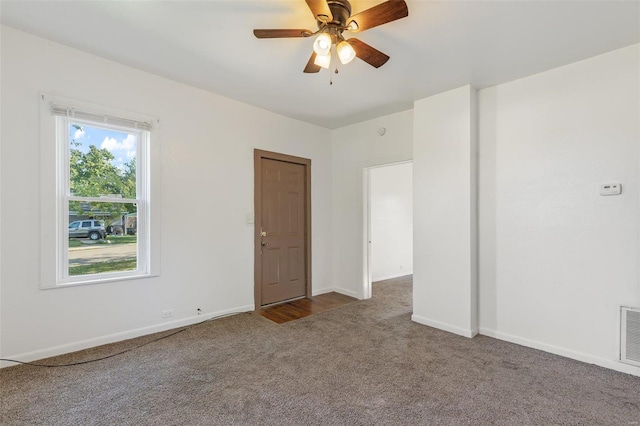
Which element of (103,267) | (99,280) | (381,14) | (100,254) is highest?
(381,14)

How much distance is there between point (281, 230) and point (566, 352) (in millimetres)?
3340

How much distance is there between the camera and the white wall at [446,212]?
10.2 ft

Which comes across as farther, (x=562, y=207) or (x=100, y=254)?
(x=100, y=254)

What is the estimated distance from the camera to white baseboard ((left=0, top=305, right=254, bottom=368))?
7.81 feet

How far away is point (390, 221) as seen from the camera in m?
5.85

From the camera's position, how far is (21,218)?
7.73ft

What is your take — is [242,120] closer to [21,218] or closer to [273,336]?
[21,218]

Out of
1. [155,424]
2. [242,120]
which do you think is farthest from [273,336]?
[242,120]

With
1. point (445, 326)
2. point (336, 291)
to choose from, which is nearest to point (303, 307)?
point (336, 291)

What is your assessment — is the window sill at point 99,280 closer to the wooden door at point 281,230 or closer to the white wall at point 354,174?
the wooden door at point 281,230

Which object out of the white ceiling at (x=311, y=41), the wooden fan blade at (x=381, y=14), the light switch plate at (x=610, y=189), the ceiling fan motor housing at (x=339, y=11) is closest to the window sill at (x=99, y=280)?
the white ceiling at (x=311, y=41)

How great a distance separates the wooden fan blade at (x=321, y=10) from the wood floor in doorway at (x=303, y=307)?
2.98 m

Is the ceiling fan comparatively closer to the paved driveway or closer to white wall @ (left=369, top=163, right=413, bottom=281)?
the paved driveway

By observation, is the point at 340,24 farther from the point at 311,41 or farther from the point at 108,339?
the point at 108,339
